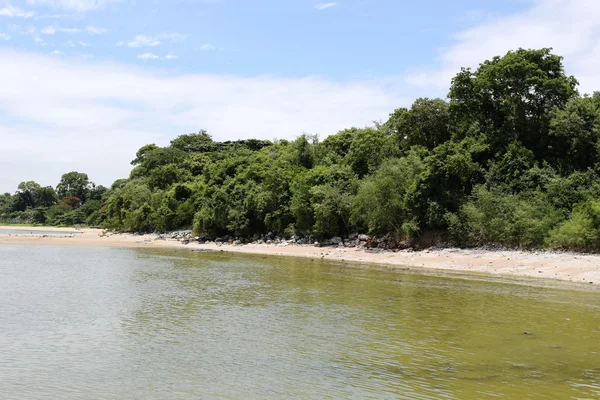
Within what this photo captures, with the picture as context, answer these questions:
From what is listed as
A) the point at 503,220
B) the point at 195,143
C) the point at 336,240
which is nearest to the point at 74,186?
the point at 195,143

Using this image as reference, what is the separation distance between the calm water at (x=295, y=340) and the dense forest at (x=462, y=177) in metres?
14.8

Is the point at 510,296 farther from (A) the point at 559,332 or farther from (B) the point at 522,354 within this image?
(B) the point at 522,354

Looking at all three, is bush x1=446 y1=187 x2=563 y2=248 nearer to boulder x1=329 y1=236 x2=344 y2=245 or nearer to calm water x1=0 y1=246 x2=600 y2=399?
calm water x1=0 y1=246 x2=600 y2=399

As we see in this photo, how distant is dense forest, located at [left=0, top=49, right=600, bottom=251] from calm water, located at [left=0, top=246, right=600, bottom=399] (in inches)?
584

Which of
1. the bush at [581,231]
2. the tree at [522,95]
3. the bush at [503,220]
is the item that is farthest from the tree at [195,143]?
the bush at [581,231]

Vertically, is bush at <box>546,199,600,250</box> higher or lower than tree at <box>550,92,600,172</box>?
lower

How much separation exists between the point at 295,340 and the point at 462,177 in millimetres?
33876

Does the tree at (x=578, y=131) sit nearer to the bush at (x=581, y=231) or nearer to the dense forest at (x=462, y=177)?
the dense forest at (x=462, y=177)

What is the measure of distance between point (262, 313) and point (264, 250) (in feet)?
121

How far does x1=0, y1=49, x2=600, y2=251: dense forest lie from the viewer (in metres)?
40.7

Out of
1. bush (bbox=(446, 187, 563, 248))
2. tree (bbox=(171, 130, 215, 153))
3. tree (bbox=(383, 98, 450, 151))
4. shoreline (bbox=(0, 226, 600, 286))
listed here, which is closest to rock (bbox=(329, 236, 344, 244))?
shoreline (bbox=(0, 226, 600, 286))

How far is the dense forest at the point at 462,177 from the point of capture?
40.7 meters

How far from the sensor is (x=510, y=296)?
23.9m

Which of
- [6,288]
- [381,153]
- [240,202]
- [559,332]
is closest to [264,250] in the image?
[240,202]
